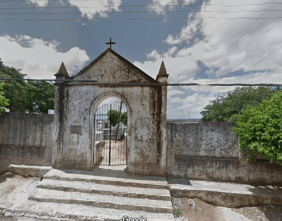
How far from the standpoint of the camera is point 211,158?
519 centimetres

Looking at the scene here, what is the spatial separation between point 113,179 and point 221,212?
4.19m

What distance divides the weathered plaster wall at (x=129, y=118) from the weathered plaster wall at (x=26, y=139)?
70 centimetres

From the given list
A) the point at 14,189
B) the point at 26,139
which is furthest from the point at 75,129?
the point at 14,189

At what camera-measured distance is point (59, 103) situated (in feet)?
18.0

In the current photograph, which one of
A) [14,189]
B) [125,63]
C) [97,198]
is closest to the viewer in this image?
[97,198]

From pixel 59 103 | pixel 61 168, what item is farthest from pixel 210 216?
pixel 59 103

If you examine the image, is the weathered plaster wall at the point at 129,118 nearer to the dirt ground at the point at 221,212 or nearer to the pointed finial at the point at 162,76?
the pointed finial at the point at 162,76

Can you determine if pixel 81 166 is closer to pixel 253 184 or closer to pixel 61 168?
pixel 61 168

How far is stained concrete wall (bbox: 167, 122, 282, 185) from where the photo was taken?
5082 mm

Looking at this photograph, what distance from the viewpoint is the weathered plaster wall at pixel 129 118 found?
204 inches

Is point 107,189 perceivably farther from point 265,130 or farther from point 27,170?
point 265,130

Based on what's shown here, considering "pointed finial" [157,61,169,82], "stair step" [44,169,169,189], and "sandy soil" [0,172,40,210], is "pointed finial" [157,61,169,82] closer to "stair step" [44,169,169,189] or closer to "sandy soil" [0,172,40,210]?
"stair step" [44,169,169,189]

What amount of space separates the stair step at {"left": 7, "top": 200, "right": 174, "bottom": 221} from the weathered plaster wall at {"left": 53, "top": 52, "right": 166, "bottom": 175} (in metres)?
1.53

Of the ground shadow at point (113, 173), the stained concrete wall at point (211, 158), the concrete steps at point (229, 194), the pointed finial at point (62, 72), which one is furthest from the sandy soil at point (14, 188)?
the stained concrete wall at point (211, 158)
